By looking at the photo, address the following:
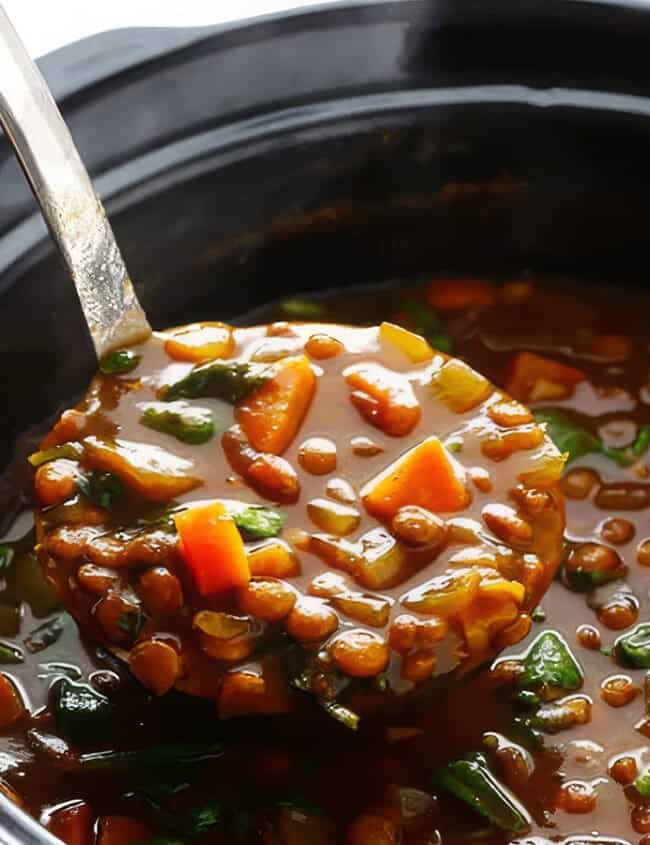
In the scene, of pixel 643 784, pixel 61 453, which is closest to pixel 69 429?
pixel 61 453

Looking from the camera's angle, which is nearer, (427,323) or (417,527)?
(417,527)

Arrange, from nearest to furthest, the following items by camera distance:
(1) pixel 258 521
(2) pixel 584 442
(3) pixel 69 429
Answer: (1) pixel 258 521, (3) pixel 69 429, (2) pixel 584 442

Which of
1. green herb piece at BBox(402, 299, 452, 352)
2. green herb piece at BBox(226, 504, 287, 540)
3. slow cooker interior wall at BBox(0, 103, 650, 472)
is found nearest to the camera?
Answer: green herb piece at BBox(226, 504, 287, 540)

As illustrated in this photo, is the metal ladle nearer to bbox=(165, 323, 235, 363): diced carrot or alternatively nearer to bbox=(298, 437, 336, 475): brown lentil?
bbox=(165, 323, 235, 363): diced carrot

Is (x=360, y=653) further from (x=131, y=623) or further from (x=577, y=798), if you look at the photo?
(x=577, y=798)

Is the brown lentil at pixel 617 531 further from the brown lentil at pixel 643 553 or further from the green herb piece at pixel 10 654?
the green herb piece at pixel 10 654

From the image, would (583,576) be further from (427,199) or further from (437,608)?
(427,199)

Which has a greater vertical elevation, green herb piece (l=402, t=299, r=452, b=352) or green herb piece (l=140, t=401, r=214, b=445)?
green herb piece (l=140, t=401, r=214, b=445)

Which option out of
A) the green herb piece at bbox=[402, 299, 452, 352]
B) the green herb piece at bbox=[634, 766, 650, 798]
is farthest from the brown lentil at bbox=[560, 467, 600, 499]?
the green herb piece at bbox=[634, 766, 650, 798]
